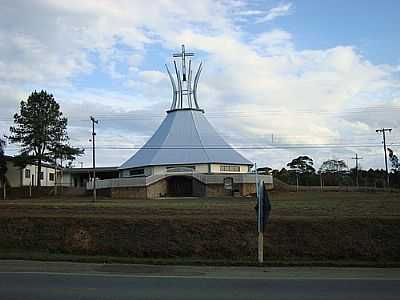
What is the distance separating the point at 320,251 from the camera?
20.8 meters

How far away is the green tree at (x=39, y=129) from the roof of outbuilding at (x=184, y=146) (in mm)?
12927

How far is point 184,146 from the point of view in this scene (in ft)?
258

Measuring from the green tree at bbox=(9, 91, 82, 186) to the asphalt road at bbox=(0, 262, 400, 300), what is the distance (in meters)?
51.7

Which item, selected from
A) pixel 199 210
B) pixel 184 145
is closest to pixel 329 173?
pixel 184 145

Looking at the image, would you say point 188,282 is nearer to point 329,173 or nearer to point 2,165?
point 2,165

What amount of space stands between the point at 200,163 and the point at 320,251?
179 ft

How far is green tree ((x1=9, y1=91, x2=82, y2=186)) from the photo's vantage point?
66.8 m

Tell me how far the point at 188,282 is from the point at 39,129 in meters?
57.0

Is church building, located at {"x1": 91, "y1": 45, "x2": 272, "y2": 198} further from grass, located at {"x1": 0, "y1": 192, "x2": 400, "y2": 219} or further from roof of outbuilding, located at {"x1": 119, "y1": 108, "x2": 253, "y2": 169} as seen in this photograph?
grass, located at {"x1": 0, "y1": 192, "x2": 400, "y2": 219}

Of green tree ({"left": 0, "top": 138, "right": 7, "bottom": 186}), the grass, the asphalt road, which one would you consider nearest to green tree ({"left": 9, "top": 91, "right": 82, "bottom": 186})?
green tree ({"left": 0, "top": 138, "right": 7, "bottom": 186})

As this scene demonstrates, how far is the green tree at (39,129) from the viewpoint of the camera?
2628 inches

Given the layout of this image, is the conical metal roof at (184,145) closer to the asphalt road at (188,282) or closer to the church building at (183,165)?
the church building at (183,165)

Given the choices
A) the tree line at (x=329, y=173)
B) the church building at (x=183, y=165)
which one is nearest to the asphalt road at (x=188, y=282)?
the church building at (x=183, y=165)

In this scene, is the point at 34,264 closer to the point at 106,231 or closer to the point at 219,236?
the point at 106,231
